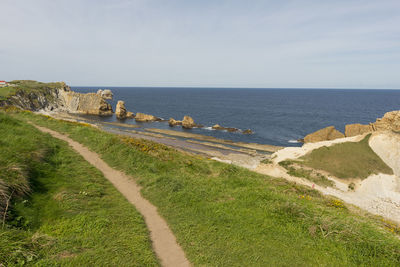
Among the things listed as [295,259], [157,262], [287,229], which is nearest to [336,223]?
[287,229]

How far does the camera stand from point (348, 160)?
1475 inches

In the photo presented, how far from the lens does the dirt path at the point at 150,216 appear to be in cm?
782

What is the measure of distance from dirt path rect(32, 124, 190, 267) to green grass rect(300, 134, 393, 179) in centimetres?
3509

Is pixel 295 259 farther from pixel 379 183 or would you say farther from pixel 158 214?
pixel 379 183

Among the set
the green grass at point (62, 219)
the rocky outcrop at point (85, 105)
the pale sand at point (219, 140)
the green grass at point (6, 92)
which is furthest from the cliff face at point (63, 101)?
the green grass at point (62, 219)

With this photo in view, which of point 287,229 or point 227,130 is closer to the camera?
point 287,229

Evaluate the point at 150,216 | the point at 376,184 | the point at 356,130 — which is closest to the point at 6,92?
the point at 150,216

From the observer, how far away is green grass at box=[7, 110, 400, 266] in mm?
7914

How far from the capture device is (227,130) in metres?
73.7

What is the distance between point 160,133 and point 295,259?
205 ft

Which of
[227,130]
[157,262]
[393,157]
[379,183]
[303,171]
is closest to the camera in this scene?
[157,262]

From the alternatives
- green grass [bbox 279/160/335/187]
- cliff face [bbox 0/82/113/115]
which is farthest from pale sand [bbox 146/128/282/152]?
Answer: cliff face [bbox 0/82/113/115]

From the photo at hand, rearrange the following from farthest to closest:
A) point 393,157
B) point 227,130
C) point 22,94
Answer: point 22,94 < point 227,130 < point 393,157

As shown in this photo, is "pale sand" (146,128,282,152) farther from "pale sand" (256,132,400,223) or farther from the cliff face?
the cliff face
